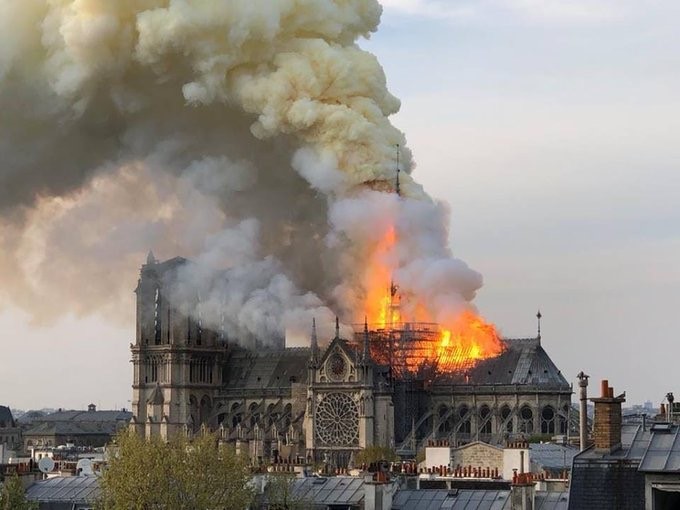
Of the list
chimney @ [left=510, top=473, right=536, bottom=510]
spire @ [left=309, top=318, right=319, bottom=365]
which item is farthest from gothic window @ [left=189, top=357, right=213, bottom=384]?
chimney @ [left=510, top=473, right=536, bottom=510]

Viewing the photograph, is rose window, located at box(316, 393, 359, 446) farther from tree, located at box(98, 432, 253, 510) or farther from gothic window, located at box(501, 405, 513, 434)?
tree, located at box(98, 432, 253, 510)

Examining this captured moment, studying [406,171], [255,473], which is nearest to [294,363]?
[406,171]

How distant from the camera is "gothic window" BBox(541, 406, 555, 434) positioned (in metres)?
118

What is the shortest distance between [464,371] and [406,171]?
822 inches

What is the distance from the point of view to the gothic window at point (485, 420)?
390 ft

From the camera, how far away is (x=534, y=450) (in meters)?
76.9

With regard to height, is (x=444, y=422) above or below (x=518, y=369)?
below

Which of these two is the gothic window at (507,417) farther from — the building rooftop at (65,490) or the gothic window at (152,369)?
the building rooftop at (65,490)

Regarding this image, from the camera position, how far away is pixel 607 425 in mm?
35844

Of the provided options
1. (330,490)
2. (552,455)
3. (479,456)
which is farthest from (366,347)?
(330,490)

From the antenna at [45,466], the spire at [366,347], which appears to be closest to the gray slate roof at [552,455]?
the antenna at [45,466]

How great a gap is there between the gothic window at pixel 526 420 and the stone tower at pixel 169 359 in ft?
79.9

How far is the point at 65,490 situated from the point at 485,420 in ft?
216

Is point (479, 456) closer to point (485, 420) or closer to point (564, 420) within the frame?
point (564, 420)
